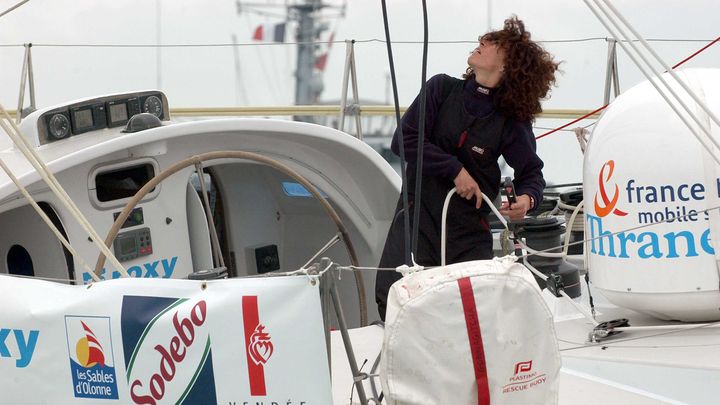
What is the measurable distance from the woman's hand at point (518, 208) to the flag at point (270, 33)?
17.4 meters

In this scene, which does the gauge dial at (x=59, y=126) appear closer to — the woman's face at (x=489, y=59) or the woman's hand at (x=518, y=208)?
the woman's face at (x=489, y=59)

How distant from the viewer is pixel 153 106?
4715 mm

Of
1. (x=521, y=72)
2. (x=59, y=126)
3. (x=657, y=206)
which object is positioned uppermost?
(x=521, y=72)

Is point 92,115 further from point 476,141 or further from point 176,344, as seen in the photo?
point 176,344

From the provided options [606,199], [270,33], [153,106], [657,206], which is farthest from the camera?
[270,33]

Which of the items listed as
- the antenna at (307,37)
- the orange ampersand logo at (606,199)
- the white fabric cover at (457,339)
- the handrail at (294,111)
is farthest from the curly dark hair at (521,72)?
the antenna at (307,37)

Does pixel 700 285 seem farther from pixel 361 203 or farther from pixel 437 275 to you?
pixel 361 203

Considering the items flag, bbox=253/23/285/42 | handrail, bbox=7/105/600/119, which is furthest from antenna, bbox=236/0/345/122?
handrail, bbox=7/105/600/119

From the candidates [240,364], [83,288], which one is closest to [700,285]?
[240,364]

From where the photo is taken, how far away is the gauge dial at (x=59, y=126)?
4305 mm

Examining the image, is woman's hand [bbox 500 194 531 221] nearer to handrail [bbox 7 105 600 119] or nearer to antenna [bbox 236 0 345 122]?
handrail [bbox 7 105 600 119]

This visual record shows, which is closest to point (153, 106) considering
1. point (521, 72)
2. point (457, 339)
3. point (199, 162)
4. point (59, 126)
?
point (59, 126)

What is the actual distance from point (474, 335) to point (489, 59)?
185 cm

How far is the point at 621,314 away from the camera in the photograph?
3852 mm
